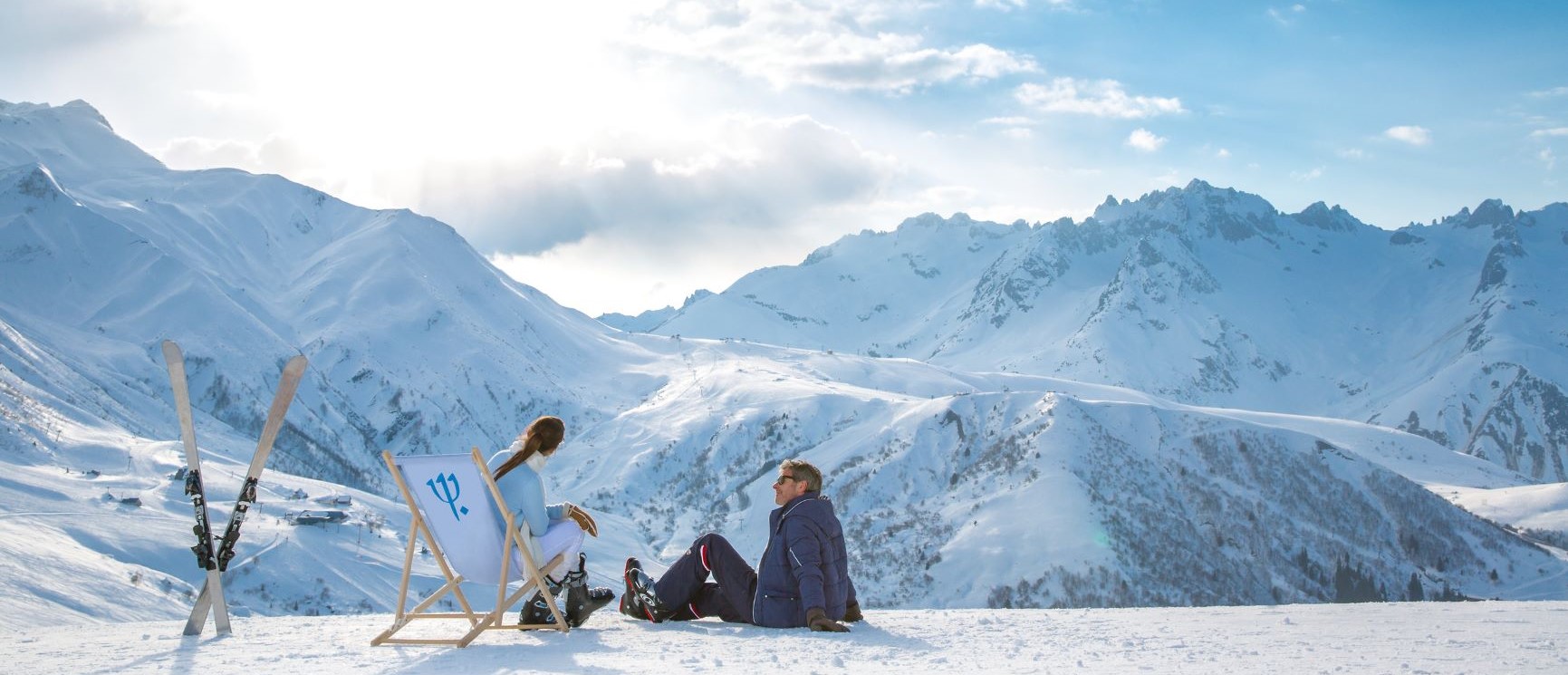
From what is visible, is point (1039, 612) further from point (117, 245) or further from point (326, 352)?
point (117, 245)

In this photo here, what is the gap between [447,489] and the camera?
12070 mm

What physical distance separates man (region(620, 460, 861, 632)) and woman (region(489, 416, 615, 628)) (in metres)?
0.71

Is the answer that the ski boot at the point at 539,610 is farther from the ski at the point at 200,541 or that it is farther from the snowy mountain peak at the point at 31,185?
the snowy mountain peak at the point at 31,185

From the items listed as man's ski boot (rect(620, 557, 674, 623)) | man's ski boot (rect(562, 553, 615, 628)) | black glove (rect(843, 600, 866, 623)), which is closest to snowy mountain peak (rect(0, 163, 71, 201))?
man's ski boot (rect(620, 557, 674, 623))

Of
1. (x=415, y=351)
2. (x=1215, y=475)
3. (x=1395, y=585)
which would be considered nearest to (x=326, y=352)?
(x=415, y=351)

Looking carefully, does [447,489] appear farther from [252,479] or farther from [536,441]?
[252,479]

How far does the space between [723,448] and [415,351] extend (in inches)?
2938

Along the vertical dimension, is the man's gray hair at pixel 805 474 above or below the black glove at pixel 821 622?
above

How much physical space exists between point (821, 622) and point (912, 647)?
118cm

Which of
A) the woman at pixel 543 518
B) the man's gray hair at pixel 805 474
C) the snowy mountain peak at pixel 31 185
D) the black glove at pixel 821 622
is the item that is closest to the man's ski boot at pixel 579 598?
the woman at pixel 543 518

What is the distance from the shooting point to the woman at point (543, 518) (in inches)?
487

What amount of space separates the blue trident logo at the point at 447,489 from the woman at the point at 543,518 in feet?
1.48

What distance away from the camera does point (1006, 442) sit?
10294 centimetres

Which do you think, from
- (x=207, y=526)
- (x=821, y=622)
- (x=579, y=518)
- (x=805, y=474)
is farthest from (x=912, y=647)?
(x=207, y=526)
